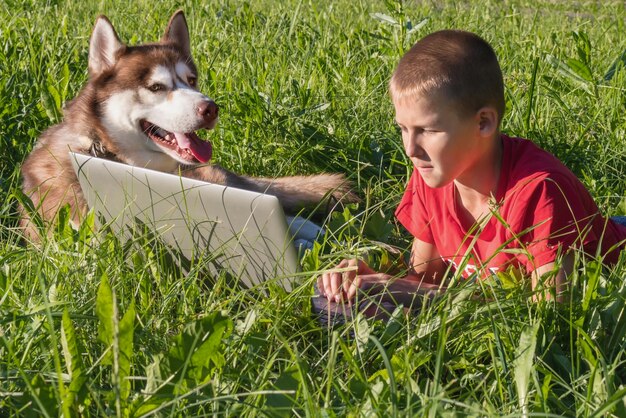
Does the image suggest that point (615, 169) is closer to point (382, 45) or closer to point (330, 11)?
point (382, 45)

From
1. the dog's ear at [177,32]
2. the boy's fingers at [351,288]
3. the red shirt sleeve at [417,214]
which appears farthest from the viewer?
the dog's ear at [177,32]

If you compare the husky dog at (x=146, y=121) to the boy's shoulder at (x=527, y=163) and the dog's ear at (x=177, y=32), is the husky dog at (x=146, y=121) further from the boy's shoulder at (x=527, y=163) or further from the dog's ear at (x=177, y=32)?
the boy's shoulder at (x=527, y=163)

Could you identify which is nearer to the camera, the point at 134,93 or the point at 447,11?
the point at 134,93

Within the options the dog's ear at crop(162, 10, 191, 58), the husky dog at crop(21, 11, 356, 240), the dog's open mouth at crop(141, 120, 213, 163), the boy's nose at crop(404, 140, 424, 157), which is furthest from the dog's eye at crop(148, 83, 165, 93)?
the boy's nose at crop(404, 140, 424, 157)

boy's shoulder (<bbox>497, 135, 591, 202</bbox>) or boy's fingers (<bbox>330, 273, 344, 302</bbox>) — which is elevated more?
boy's shoulder (<bbox>497, 135, 591, 202</bbox>)

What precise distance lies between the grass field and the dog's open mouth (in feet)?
1.06

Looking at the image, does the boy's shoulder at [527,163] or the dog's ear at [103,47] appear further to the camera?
the dog's ear at [103,47]

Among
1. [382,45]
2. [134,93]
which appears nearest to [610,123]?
[382,45]

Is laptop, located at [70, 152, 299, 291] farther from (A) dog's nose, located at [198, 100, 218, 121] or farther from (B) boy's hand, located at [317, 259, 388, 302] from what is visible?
(A) dog's nose, located at [198, 100, 218, 121]

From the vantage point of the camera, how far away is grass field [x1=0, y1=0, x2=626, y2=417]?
1819 mm

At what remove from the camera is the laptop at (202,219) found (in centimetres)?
239

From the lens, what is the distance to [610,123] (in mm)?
4031

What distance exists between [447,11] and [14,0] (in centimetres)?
327

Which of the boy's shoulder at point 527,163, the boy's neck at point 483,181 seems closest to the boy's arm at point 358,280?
the boy's neck at point 483,181
